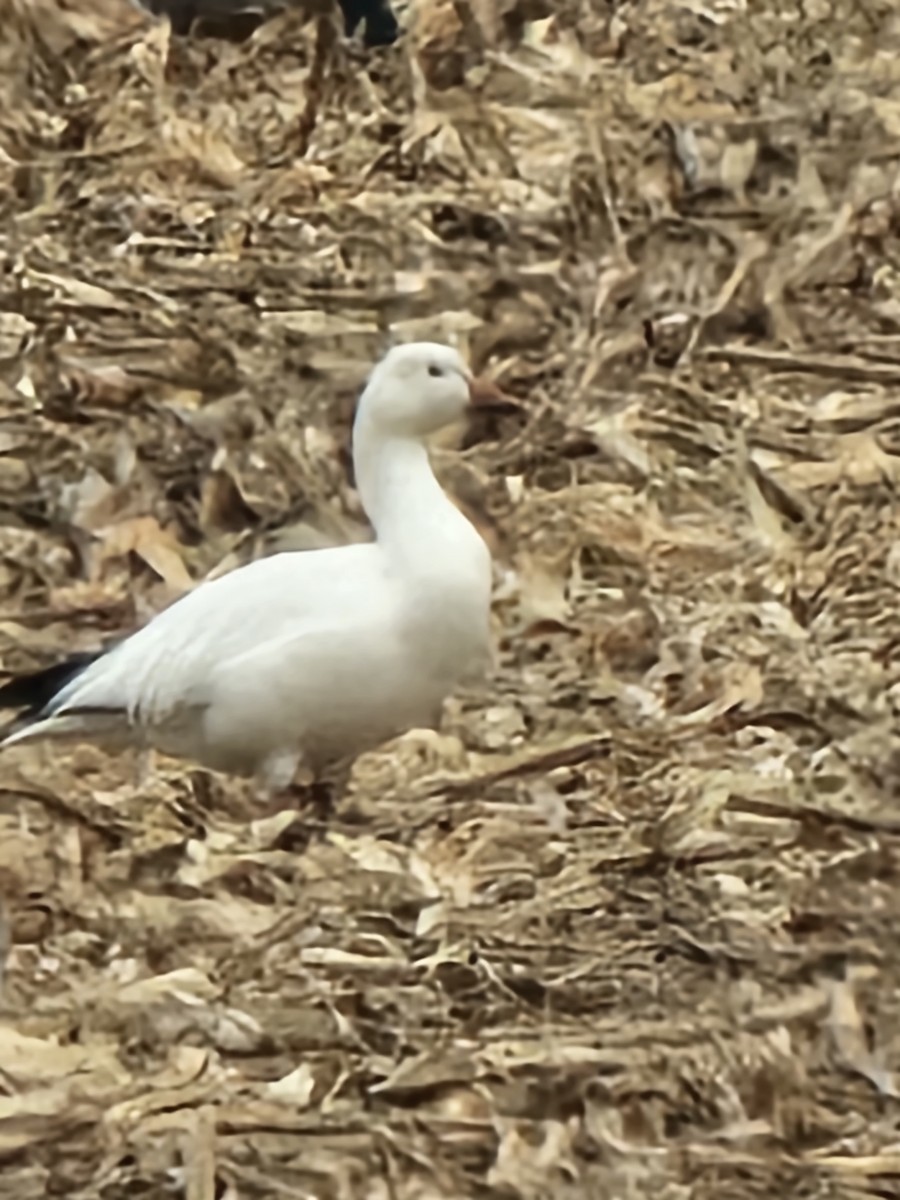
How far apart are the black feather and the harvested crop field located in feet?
0.06

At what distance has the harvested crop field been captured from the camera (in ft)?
3.93

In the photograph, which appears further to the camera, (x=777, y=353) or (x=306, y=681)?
(x=777, y=353)

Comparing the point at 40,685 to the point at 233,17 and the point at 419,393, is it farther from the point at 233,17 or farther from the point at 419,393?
the point at 233,17

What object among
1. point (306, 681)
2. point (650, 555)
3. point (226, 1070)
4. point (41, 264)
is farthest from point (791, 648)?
point (41, 264)

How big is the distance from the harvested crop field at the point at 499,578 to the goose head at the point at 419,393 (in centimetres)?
3

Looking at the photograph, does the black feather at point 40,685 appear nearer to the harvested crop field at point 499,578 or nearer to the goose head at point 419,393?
the harvested crop field at point 499,578

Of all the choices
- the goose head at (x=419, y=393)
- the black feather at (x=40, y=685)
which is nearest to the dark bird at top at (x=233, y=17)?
the goose head at (x=419, y=393)

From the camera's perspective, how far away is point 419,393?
129 cm

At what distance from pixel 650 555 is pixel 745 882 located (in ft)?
0.75

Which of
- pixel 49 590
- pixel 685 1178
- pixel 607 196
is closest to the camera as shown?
pixel 685 1178

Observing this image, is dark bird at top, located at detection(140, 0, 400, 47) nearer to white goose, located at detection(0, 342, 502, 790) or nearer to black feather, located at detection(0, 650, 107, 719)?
white goose, located at detection(0, 342, 502, 790)

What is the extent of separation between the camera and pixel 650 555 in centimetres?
132

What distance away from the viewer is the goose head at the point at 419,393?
4.21 feet

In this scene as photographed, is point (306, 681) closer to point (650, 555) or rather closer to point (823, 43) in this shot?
point (650, 555)
